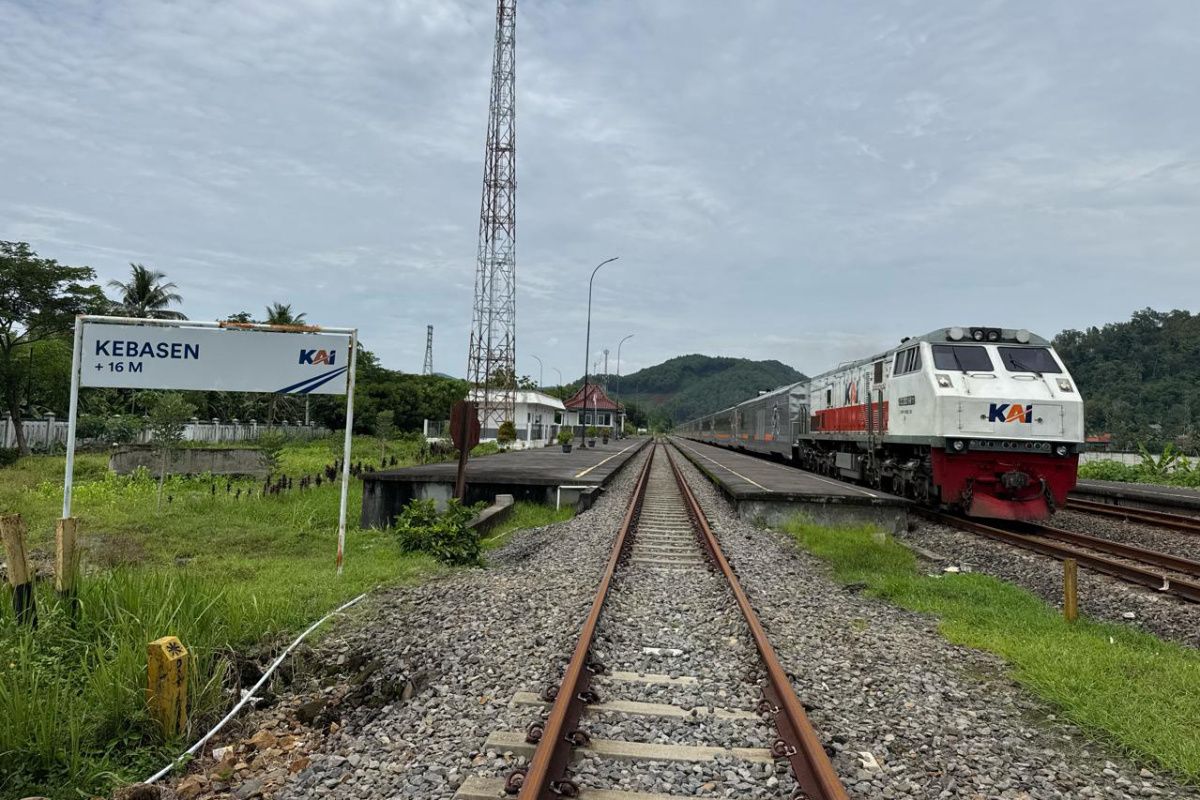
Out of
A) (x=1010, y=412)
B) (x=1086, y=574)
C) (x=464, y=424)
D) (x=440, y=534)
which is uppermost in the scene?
(x=1010, y=412)

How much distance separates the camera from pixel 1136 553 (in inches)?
397

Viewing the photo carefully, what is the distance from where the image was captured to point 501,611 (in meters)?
6.57

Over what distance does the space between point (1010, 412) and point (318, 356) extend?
34.5 ft

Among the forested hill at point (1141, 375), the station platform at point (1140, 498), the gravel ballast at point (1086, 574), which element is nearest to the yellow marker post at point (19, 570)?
the gravel ballast at point (1086, 574)

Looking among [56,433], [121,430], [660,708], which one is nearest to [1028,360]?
[660,708]

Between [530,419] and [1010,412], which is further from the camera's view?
[530,419]

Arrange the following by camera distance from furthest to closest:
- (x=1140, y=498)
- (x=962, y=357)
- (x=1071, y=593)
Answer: (x=1140, y=498), (x=962, y=357), (x=1071, y=593)

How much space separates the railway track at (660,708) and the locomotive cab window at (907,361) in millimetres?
7612

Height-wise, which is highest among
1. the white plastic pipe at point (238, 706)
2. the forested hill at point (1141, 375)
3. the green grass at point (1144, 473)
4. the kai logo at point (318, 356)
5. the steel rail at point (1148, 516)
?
the forested hill at point (1141, 375)

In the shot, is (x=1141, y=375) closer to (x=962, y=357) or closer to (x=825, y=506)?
(x=962, y=357)

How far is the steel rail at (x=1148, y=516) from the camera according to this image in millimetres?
13086

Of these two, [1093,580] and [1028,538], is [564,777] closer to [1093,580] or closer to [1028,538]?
[1093,580]

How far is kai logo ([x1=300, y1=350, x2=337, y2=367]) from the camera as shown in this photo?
832cm

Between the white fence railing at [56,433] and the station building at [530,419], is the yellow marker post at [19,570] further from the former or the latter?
the station building at [530,419]
